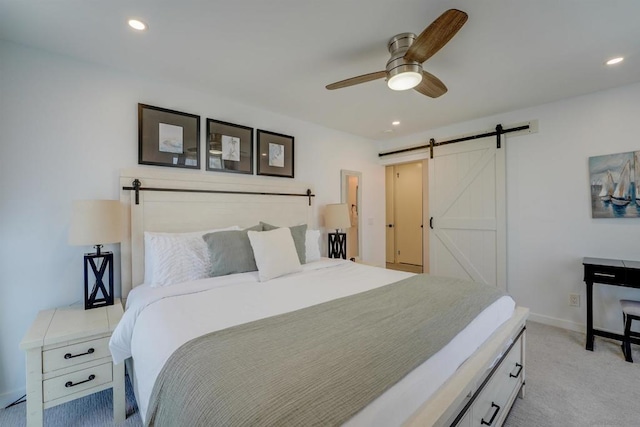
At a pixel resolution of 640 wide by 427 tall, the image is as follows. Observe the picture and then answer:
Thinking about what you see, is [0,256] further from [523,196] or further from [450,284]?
[523,196]

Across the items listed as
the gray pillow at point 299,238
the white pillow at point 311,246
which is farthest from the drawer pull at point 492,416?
the white pillow at point 311,246

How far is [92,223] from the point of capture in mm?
1903

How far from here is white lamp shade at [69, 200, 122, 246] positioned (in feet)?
6.16

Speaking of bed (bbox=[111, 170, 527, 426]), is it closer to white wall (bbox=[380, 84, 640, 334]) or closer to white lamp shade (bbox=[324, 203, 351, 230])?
white lamp shade (bbox=[324, 203, 351, 230])

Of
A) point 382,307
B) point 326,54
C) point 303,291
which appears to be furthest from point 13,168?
point 382,307

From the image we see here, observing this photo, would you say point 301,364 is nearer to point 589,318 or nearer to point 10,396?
point 10,396

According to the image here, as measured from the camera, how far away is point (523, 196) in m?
3.38

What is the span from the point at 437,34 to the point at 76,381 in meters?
2.91

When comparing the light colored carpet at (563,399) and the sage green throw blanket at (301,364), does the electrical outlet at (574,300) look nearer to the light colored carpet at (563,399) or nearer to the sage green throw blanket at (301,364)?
the light colored carpet at (563,399)

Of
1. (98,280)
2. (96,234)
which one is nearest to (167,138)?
(96,234)

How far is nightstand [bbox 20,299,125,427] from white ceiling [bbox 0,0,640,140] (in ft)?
6.32

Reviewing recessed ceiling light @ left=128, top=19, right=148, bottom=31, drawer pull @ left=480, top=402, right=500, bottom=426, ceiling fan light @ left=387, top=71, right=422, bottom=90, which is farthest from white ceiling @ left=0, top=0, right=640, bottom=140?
drawer pull @ left=480, top=402, right=500, bottom=426

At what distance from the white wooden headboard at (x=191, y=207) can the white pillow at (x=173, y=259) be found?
139 millimetres

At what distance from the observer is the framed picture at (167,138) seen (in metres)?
2.43
